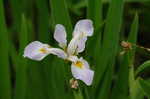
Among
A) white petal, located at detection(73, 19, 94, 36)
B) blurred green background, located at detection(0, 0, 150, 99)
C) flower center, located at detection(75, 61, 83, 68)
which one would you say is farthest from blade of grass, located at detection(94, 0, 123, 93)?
flower center, located at detection(75, 61, 83, 68)

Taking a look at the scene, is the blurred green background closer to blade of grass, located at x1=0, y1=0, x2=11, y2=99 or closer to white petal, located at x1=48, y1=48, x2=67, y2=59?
blade of grass, located at x1=0, y1=0, x2=11, y2=99

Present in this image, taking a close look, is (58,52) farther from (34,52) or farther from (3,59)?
(3,59)

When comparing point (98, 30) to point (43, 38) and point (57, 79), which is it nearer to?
point (57, 79)

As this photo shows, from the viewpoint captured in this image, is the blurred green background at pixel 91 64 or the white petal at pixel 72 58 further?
the blurred green background at pixel 91 64

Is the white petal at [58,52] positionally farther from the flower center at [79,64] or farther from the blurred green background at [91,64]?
the blurred green background at [91,64]

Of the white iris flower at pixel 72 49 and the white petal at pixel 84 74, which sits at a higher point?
the white iris flower at pixel 72 49

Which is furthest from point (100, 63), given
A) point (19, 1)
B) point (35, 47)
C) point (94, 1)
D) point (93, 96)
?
point (19, 1)

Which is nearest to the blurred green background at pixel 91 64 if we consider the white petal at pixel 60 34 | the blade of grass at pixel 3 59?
the blade of grass at pixel 3 59

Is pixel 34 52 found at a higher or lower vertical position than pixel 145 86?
higher

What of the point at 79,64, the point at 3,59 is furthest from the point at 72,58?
the point at 3,59
